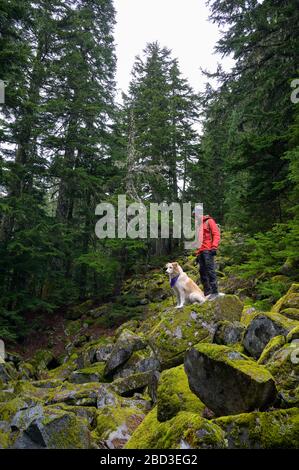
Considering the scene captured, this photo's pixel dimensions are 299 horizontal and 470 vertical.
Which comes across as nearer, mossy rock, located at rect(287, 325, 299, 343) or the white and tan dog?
mossy rock, located at rect(287, 325, 299, 343)

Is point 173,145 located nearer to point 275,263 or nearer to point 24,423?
point 275,263

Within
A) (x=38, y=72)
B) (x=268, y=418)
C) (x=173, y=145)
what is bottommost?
(x=268, y=418)

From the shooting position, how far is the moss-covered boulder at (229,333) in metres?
6.66

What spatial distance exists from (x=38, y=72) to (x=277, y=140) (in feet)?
46.5

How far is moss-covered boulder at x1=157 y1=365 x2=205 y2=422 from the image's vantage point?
4.77 metres

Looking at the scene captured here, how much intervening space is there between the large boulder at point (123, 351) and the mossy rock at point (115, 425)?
4060 mm

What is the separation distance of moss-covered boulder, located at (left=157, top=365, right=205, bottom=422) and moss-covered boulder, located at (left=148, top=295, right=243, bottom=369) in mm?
1904

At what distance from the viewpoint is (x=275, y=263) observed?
10.3 meters

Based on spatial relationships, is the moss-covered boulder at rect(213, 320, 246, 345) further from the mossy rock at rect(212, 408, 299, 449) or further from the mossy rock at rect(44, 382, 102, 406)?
the mossy rock at rect(44, 382, 102, 406)

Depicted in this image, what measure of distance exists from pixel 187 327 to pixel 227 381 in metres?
3.29

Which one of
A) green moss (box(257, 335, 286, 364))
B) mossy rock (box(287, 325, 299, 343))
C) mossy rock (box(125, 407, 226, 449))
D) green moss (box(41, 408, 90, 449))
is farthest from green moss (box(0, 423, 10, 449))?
mossy rock (box(287, 325, 299, 343))

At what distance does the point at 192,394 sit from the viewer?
196 inches
